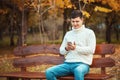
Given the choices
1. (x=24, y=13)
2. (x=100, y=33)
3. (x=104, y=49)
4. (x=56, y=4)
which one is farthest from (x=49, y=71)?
(x=100, y=33)

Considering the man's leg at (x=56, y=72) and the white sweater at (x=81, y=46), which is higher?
the white sweater at (x=81, y=46)

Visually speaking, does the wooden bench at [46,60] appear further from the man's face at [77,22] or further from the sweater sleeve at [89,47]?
the man's face at [77,22]

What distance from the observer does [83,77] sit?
A: 6.66 m

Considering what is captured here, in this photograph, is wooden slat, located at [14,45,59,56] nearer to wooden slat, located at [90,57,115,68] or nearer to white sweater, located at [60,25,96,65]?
white sweater, located at [60,25,96,65]

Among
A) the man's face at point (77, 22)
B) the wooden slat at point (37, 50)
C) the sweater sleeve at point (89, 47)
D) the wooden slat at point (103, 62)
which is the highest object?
the man's face at point (77, 22)

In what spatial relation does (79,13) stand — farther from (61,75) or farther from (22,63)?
(22,63)

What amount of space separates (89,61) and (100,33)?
158 ft

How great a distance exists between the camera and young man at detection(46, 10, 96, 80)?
6863mm

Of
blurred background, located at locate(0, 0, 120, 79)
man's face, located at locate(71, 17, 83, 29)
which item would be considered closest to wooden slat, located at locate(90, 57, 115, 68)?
man's face, located at locate(71, 17, 83, 29)

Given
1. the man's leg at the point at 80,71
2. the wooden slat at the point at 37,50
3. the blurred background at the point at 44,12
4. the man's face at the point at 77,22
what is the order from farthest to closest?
1. the blurred background at the point at 44,12
2. the wooden slat at the point at 37,50
3. the man's face at the point at 77,22
4. the man's leg at the point at 80,71

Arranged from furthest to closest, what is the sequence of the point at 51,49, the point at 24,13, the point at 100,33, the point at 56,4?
the point at 100,33
the point at 24,13
the point at 56,4
the point at 51,49

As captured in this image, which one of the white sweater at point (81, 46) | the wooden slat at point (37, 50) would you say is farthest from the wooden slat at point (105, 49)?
the wooden slat at point (37, 50)

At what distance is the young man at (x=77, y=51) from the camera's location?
6.86 meters

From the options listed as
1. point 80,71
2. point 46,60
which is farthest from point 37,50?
point 80,71
